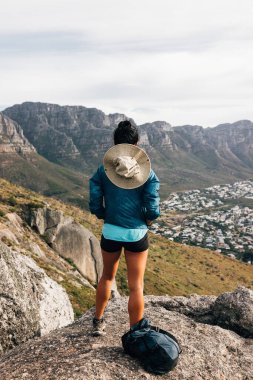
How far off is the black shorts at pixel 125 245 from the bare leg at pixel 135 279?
0.10m

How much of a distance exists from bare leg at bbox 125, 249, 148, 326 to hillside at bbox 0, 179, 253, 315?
11758 mm

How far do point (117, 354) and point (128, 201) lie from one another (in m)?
2.85

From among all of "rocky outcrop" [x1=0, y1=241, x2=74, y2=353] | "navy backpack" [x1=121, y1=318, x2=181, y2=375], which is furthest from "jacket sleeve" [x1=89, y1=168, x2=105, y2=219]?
"rocky outcrop" [x1=0, y1=241, x2=74, y2=353]

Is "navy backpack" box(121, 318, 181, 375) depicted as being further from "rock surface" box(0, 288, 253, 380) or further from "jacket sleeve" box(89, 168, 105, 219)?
"jacket sleeve" box(89, 168, 105, 219)

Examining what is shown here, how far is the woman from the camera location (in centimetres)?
644

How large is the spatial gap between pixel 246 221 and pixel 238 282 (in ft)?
398

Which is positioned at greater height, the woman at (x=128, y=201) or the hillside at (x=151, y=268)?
the woman at (x=128, y=201)

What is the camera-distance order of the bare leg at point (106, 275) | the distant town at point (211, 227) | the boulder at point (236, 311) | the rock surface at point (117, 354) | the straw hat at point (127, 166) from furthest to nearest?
the distant town at point (211, 227) < the boulder at point (236, 311) < the bare leg at point (106, 275) < the straw hat at point (127, 166) < the rock surface at point (117, 354)

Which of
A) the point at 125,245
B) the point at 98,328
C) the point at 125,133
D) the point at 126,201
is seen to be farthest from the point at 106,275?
the point at 125,133

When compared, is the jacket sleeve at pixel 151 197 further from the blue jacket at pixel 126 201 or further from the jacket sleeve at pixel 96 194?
the jacket sleeve at pixel 96 194

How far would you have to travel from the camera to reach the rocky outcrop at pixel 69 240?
2569 centimetres

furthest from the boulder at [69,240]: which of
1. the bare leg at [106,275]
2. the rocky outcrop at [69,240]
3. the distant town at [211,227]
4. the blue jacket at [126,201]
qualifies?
the distant town at [211,227]

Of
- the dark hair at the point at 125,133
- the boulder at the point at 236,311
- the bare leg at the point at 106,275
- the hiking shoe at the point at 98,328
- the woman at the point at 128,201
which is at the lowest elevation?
the boulder at the point at 236,311

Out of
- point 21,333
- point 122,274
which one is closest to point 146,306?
point 21,333
